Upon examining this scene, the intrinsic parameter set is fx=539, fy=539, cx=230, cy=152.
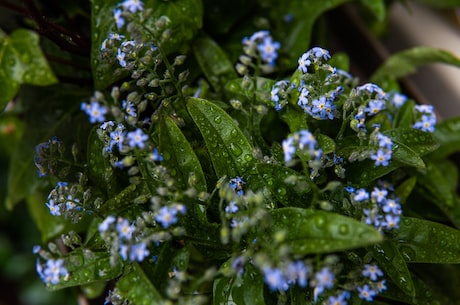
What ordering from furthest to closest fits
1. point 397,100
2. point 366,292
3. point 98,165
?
point 397,100, point 98,165, point 366,292

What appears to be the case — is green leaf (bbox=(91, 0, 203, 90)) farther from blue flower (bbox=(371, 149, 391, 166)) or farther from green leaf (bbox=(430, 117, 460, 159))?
green leaf (bbox=(430, 117, 460, 159))

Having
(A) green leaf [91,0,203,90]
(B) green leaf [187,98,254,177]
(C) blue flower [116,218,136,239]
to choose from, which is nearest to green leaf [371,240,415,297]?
(B) green leaf [187,98,254,177]

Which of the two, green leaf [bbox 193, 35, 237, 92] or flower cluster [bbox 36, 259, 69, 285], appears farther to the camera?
green leaf [bbox 193, 35, 237, 92]

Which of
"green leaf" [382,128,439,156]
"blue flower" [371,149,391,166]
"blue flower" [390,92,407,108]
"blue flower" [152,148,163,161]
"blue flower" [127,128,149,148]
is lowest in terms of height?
"blue flower" [390,92,407,108]

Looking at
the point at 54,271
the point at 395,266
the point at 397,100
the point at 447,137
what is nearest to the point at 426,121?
the point at 397,100

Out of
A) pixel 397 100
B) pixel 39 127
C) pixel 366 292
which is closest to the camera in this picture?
pixel 366 292

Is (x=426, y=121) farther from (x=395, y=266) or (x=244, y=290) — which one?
(x=244, y=290)

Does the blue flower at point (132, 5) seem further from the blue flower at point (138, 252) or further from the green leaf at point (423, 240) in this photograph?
the green leaf at point (423, 240)
